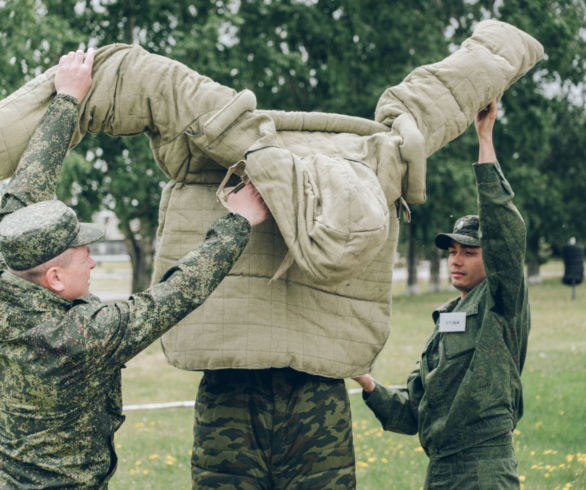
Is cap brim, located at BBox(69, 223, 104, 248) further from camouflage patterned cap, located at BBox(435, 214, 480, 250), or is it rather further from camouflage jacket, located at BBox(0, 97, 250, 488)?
camouflage patterned cap, located at BBox(435, 214, 480, 250)

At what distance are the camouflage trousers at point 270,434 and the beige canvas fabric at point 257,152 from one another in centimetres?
17

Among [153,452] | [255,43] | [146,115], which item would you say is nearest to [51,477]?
[146,115]

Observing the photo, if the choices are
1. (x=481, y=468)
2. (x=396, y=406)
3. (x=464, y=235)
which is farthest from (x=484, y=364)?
(x=464, y=235)

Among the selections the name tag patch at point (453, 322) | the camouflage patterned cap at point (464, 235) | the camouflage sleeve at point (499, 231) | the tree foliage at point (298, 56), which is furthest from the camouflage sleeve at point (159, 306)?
the tree foliage at point (298, 56)

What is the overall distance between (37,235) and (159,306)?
1.51 feet

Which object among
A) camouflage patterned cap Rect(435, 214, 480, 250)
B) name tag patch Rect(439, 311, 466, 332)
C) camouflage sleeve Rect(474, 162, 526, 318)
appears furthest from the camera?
camouflage patterned cap Rect(435, 214, 480, 250)

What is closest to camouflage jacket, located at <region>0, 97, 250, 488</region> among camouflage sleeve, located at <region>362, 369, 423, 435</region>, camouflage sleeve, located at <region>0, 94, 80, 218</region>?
camouflage sleeve, located at <region>0, 94, 80, 218</region>

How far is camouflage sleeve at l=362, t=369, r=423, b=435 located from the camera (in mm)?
3807

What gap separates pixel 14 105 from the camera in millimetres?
2896

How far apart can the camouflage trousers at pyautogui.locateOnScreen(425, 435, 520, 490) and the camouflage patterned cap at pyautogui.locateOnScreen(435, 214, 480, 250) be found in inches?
37.8

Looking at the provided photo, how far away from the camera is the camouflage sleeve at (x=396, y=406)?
12.5 feet

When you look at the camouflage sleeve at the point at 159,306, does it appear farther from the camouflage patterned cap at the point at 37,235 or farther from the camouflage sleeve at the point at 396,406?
the camouflage sleeve at the point at 396,406

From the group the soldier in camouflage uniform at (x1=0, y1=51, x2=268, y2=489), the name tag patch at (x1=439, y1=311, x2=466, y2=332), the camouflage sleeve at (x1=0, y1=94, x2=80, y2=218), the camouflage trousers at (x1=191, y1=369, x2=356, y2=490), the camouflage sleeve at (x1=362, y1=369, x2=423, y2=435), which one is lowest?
the camouflage sleeve at (x1=362, y1=369, x2=423, y2=435)

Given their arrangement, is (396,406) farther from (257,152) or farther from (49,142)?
A: (49,142)
